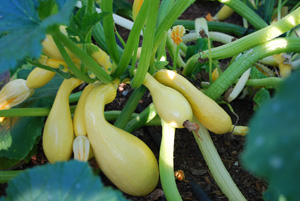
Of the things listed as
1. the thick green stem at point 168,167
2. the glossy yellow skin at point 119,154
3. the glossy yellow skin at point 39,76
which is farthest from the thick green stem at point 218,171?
the glossy yellow skin at point 39,76

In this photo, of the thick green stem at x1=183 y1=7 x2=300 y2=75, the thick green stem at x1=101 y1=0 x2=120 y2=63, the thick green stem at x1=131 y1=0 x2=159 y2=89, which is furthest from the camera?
the thick green stem at x1=183 y1=7 x2=300 y2=75

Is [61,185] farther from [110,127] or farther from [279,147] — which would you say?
[279,147]

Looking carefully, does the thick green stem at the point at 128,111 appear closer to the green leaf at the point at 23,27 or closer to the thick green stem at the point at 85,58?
the thick green stem at the point at 85,58

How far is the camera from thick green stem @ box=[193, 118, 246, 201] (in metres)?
1.28

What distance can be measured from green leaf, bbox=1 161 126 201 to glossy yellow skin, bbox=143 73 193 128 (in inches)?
18.0

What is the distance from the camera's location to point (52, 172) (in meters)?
0.89

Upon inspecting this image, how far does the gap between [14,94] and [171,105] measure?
0.64 meters

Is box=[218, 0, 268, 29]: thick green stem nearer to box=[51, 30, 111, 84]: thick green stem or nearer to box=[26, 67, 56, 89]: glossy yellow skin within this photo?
box=[51, 30, 111, 84]: thick green stem

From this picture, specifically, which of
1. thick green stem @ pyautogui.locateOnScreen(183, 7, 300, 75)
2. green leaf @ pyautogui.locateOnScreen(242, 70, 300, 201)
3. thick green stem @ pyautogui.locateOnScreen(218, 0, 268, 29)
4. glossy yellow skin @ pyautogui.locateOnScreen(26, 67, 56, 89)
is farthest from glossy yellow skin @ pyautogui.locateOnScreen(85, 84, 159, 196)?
thick green stem @ pyautogui.locateOnScreen(218, 0, 268, 29)

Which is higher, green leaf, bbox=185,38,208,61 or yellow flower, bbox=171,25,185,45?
yellow flower, bbox=171,25,185,45

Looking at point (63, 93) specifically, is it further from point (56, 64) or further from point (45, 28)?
point (45, 28)

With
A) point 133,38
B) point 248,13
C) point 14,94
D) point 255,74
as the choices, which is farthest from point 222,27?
point 14,94

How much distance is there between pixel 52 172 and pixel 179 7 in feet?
2.51

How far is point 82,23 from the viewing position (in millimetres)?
1044
